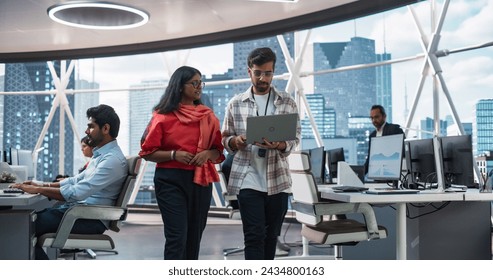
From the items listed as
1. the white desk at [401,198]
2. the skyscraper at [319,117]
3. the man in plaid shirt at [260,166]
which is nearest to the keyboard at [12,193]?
the man in plaid shirt at [260,166]

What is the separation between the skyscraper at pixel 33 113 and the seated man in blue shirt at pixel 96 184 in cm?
740

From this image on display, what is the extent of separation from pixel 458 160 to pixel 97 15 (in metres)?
5.33

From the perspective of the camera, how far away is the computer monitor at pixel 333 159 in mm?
5547

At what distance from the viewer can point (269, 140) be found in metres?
2.72

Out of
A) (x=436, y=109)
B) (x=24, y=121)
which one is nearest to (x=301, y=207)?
(x=436, y=109)

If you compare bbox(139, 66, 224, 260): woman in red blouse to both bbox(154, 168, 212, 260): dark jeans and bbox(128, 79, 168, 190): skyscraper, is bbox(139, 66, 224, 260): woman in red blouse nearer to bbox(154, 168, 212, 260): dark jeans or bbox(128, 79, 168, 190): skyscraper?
bbox(154, 168, 212, 260): dark jeans

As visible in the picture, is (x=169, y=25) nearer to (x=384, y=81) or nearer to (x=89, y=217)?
(x=384, y=81)

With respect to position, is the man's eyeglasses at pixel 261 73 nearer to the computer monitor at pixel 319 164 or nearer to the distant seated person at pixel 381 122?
the computer monitor at pixel 319 164

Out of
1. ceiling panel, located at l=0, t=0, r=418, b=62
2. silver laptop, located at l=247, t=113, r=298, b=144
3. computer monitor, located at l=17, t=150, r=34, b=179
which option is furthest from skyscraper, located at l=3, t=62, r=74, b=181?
silver laptop, located at l=247, t=113, r=298, b=144

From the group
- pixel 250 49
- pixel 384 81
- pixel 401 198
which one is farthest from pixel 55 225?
pixel 250 49

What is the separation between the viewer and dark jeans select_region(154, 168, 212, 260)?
263 centimetres
